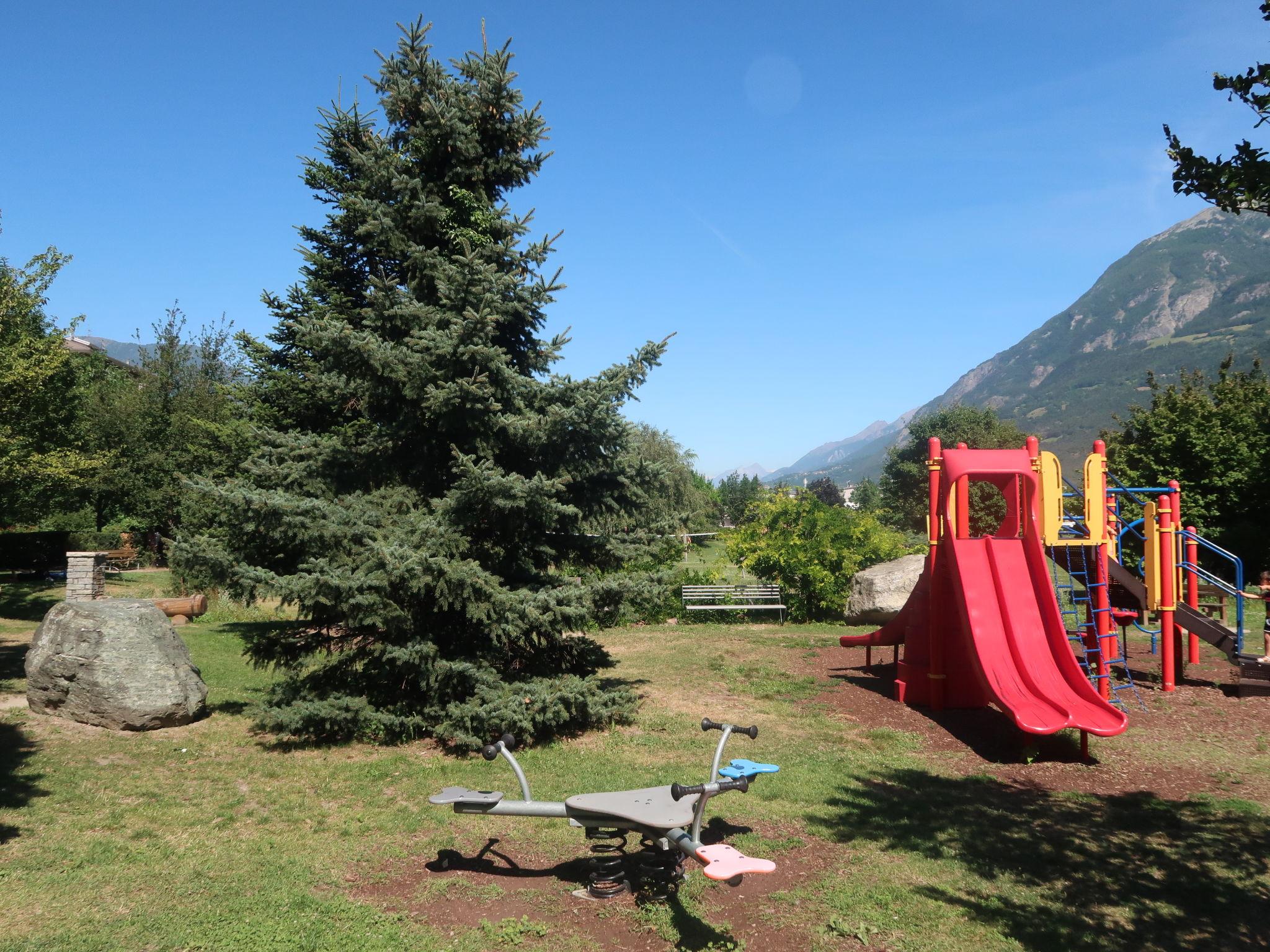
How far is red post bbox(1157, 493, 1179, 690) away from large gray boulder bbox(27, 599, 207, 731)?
1300 centimetres

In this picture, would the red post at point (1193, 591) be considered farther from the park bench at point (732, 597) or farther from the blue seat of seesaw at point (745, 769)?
the blue seat of seesaw at point (745, 769)

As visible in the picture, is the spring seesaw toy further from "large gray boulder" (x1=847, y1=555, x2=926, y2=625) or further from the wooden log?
the wooden log

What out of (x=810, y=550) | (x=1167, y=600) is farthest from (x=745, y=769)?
(x=810, y=550)

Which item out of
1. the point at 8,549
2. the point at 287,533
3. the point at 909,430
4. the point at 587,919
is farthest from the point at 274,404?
the point at 909,430

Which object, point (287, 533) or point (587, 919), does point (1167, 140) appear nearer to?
point (587, 919)

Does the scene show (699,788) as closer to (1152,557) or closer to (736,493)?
(1152,557)

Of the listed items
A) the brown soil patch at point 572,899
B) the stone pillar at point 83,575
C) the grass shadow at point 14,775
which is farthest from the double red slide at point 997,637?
the stone pillar at point 83,575

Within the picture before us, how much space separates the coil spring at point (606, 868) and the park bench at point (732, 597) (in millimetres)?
14601

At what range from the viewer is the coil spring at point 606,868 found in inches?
210

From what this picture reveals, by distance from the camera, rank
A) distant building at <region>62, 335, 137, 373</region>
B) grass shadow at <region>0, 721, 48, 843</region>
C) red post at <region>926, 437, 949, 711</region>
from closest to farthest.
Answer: grass shadow at <region>0, 721, 48, 843</region>, red post at <region>926, 437, 949, 711</region>, distant building at <region>62, 335, 137, 373</region>

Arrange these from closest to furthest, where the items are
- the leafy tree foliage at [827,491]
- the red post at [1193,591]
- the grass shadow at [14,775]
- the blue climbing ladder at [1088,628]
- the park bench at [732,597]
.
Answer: the grass shadow at [14,775]
the blue climbing ladder at [1088,628]
the red post at [1193,591]
the park bench at [732,597]
the leafy tree foliage at [827,491]

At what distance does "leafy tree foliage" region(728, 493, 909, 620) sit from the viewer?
2038 cm

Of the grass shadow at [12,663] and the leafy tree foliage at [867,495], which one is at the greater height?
the leafy tree foliage at [867,495]

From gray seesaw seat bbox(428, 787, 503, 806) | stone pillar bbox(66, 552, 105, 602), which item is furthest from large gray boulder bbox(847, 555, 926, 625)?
stone pillar bbox(66, 552, 105, 602)
